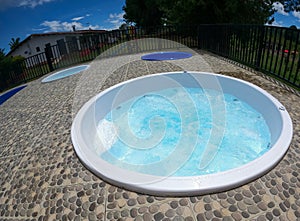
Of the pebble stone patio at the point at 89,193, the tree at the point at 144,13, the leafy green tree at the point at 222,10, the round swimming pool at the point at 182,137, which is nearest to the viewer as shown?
the pebble stone patio at the point at 89,193

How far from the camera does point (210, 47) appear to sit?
23.5ft

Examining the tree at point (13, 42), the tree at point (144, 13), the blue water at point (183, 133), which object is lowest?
the blue water at point (183, 133)

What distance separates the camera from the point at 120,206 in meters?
1.52

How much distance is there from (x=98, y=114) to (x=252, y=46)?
3.91 m

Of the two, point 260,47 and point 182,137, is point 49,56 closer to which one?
point 182,137

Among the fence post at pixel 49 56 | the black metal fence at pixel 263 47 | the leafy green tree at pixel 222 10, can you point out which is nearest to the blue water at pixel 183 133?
the black metal fence at pixel 263 47

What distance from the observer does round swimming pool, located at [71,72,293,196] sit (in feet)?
5.19

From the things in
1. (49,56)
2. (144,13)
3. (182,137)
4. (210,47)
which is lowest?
(182,137)

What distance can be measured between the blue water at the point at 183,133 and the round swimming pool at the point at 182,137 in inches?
0.9

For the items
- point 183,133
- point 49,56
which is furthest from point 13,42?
point 183,133

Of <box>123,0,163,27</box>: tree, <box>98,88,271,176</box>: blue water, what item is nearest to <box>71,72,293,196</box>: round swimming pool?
<box>98,88,271,176</box>: blue water

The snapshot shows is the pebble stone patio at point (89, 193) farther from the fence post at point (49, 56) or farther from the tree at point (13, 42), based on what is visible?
the tree at point (13, 42)

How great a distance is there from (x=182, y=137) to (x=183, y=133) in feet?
0.39

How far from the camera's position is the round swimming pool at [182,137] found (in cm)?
158
